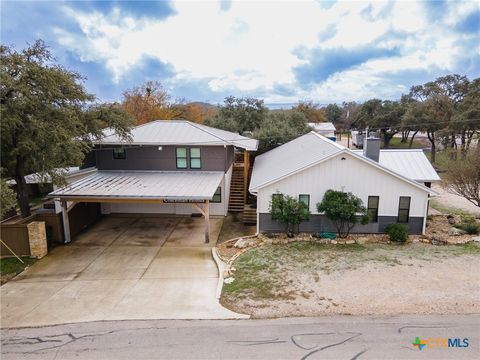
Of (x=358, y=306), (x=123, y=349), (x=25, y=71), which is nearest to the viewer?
(x=123, y=349)

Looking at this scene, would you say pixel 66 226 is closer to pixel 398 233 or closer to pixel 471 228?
pixel 398 233

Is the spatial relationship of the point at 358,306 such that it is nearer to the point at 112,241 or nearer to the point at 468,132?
the point at 112,241

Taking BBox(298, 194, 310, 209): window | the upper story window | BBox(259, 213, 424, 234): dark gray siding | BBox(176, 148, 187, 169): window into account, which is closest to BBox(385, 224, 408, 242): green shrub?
BBox(259, 213, 424, 234): dark gray siding

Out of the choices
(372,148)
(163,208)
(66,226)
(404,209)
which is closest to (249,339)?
(404,209)

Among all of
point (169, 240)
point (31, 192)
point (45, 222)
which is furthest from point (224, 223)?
point (31, 192)

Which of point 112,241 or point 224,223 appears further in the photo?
point 224,223

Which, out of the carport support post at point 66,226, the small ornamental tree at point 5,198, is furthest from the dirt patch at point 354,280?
the carport support post at point 66,226
